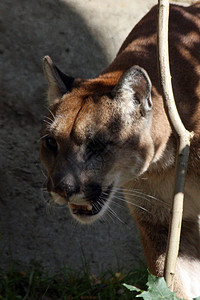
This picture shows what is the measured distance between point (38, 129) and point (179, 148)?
2790 mm

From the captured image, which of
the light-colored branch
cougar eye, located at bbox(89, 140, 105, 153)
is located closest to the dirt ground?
cougar eye, located at bbox(89, 140, 105, 153)

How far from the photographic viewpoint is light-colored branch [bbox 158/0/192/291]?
206cm

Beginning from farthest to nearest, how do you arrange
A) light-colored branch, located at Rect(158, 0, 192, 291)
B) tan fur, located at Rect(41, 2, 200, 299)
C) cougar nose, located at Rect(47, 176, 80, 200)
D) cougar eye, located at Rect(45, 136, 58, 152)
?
cougar eye, located at Rect(45, 136, 58, 152) < tan fur, located at Rect(41, 2, 200, 299) < cougar nose, located at Rect(47, 176, 80, 200) < light-colored branch, located at Rect(158, 0, 192, 291)

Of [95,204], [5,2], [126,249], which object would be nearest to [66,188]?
[95,204]

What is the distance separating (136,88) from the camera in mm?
3119

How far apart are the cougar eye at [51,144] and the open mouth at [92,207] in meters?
0.33

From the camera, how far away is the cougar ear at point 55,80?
3393mm

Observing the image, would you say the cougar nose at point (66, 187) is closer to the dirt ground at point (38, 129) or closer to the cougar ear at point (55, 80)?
the cougar ear at point (55, 80)

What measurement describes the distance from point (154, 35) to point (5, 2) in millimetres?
2028

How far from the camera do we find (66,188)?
287 cm

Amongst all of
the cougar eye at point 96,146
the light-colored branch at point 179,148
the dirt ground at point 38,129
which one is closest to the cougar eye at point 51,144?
the cougar eye at point 96,146

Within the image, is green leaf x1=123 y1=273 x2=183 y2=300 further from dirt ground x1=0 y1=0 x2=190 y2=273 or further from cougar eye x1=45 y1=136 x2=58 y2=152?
dirt ground x1=0 y1=0 x2=190 y2=273

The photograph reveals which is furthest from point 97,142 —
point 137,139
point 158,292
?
point 158,292

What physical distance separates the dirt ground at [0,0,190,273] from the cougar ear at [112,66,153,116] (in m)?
1.53
